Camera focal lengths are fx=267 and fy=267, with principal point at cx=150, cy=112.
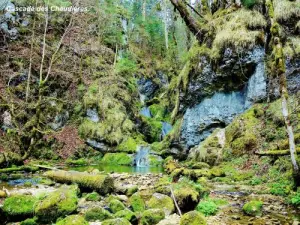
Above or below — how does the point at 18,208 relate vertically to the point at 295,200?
below

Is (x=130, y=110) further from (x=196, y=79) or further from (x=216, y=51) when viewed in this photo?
(x=216, y=51)

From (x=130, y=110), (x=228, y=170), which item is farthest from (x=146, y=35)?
(x=228, y=170)

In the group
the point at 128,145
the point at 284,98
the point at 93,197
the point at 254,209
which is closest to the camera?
the point at 254,209

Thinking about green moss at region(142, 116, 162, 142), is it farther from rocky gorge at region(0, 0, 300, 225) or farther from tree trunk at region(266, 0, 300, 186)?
tree trunk at region(266, 0, 300, 186)

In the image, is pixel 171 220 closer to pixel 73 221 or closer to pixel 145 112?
pixel 73 221

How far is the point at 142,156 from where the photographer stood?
18.1 m

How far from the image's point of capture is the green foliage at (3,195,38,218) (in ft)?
15.1

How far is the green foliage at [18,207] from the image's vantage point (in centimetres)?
462

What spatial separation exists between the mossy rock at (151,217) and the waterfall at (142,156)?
40.5 ft

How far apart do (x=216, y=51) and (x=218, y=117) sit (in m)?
3.28

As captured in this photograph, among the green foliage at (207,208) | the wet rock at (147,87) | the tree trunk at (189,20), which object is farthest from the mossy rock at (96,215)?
the wet rock at (147,87)

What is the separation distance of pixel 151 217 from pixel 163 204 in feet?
2.34

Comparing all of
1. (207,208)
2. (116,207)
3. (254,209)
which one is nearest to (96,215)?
(116,207)

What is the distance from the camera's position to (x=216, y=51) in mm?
13156
